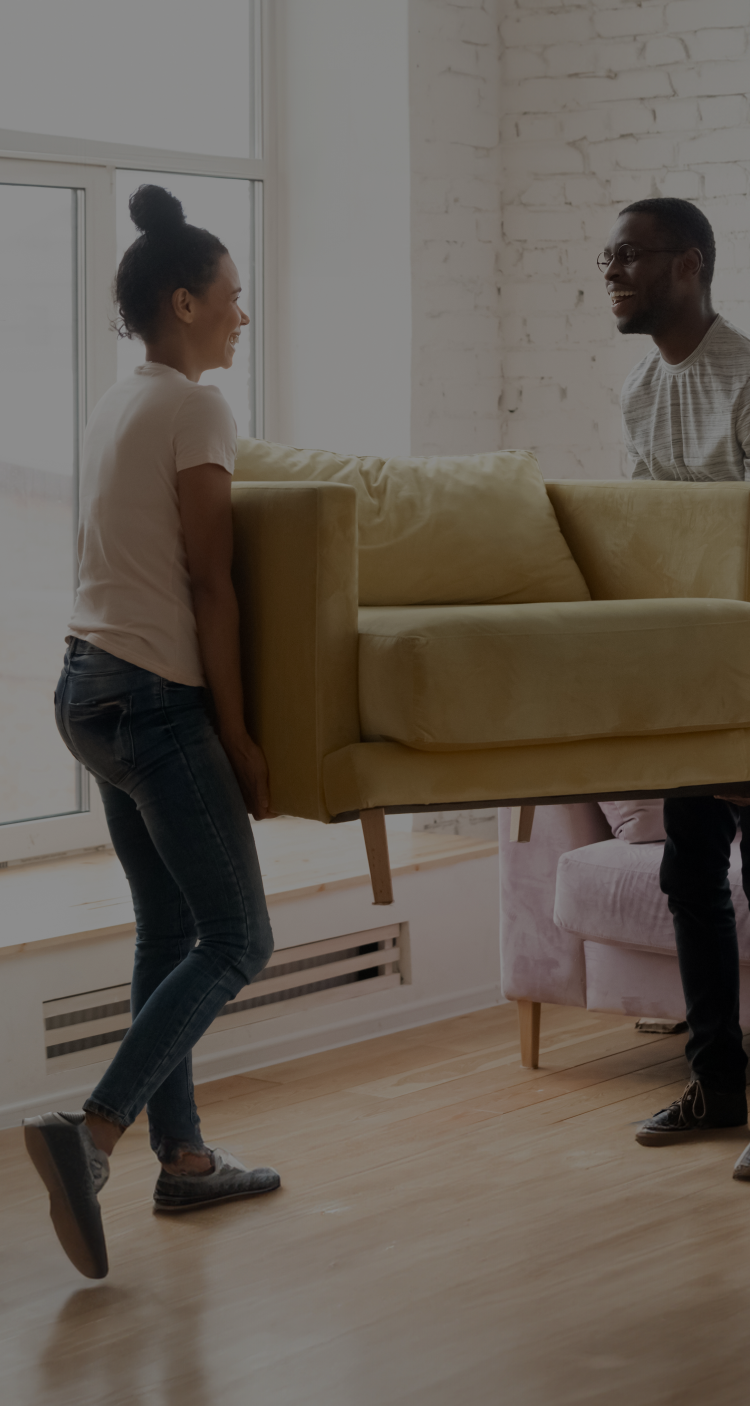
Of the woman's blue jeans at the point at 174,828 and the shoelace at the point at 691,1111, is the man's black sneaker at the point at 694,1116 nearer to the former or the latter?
the shoelace at the point at 691,1111

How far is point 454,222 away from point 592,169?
0.37 m

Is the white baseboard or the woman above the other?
the woman

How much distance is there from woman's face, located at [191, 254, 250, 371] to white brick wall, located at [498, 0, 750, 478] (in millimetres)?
1876

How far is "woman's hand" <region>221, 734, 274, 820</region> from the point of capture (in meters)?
2.10

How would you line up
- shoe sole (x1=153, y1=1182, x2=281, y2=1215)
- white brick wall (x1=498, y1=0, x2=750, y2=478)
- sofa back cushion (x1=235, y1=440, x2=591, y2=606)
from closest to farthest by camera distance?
1. shoe sole (x1=153, y1=1182, x2=281, y2=1215)
2. sofa back cushion (x1=235, y1=440, x2=591, y2=606)
3. white brick wall (x1=498, y1=0, x2=750, y2=478)

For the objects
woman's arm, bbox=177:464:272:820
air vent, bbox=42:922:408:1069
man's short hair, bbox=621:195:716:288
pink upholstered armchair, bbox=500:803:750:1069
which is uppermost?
man's short hair, bbox=621:195:716:288

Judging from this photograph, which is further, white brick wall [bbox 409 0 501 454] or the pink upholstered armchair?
white brick wall [bbox 409 0 501 454]

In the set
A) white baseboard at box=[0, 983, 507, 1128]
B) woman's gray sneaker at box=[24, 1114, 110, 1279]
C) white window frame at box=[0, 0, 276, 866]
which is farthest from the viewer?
white window frame at box=[0, 0, 276, 866]

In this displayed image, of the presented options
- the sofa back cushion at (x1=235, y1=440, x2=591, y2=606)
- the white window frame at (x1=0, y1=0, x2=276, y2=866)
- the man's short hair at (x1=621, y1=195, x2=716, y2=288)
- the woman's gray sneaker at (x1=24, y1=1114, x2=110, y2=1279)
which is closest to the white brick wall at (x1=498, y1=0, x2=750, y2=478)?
the white window frame at (x1=0, y1=0, x2=276, y2=866)

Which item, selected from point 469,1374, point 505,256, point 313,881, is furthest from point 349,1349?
point 505,256

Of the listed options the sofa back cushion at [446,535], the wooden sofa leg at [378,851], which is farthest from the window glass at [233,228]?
the wooden sofa leg at [378,851]

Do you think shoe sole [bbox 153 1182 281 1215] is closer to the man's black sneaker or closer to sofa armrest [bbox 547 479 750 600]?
the man's black sneaker

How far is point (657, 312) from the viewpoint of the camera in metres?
2.53

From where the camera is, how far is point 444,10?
3.82m
